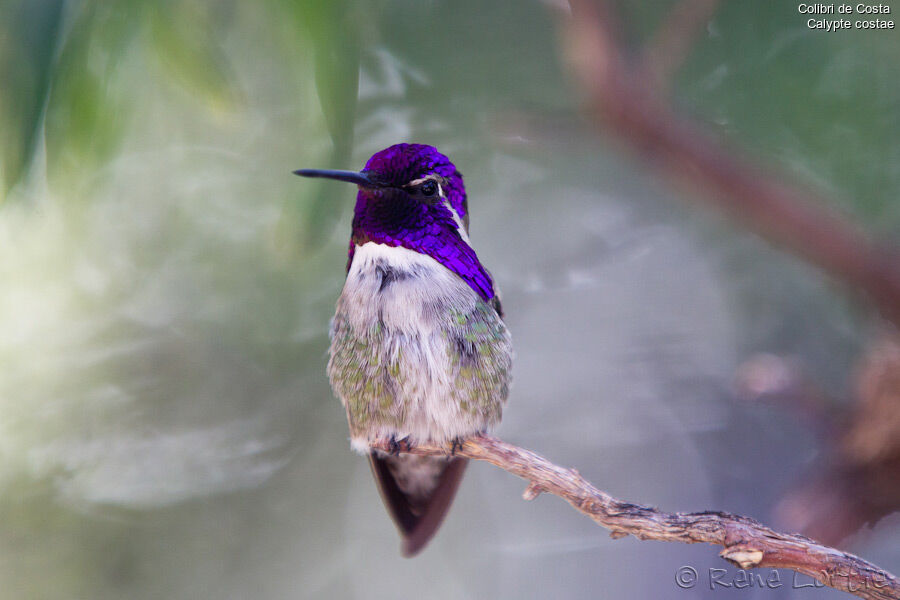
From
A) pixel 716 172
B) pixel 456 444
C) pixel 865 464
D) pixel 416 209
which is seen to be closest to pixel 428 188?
pixel 416 209

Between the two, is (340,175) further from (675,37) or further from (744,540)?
(675,37)

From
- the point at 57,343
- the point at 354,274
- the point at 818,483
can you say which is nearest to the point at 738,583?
the point at 818,483

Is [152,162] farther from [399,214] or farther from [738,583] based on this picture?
[738,583]

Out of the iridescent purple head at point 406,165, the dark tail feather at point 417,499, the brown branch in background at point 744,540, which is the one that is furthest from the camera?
the dark tail feather at point 417,499

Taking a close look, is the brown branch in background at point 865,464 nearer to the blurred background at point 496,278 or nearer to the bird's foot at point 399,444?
the blurred background at point 496,278

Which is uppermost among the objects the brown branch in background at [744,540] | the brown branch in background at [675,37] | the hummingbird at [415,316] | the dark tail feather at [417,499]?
the brown branch in background at [675,37]

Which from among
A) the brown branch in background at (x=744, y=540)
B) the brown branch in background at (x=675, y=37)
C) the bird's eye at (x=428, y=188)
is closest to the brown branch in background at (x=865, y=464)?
the brown branch in background at (x=675, y=37)

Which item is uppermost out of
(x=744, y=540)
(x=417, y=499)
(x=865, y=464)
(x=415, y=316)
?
(x=865, y=464)
